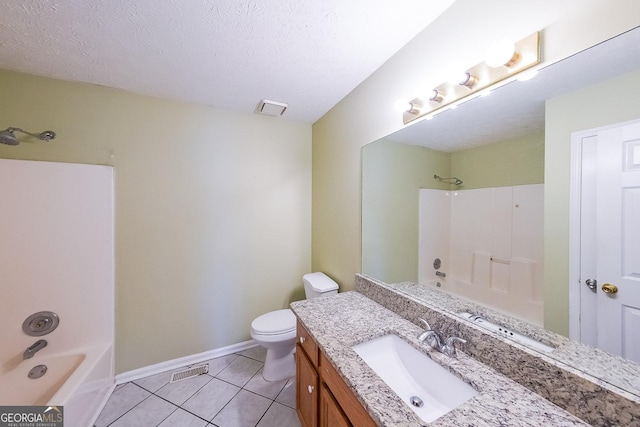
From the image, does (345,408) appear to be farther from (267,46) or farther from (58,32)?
(58,32)

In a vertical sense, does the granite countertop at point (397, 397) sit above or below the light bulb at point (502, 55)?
below

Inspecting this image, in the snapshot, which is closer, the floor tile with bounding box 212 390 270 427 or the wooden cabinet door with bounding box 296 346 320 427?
the wooden cabinet door with bounding box 296 346 320 427

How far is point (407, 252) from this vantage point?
1495 millimetres

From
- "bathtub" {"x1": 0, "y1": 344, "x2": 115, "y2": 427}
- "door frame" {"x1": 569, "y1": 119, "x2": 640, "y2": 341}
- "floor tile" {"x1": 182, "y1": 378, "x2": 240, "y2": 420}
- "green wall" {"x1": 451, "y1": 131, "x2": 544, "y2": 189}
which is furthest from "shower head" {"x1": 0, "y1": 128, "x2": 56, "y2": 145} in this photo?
"door frame" {"x1": 569, "y1": 119, "x2": 640, "y2": 341}

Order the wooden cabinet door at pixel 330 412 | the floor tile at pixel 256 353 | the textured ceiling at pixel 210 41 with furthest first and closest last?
the floor tile at pixel 256 353 < the textured ceiling at pixel 210 41 < the wooden cabinet door at pixel 330 412

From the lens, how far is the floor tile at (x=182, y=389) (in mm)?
1695

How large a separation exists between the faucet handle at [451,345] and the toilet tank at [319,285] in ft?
3.50

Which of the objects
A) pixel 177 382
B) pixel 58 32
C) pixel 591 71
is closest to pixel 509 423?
pixel 591 71

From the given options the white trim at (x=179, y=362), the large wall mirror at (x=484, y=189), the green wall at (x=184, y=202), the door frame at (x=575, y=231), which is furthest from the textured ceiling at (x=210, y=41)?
the white trim at (x=179, y=362)

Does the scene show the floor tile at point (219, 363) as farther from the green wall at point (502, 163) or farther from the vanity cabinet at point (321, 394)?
the green wall at point (502, 163)

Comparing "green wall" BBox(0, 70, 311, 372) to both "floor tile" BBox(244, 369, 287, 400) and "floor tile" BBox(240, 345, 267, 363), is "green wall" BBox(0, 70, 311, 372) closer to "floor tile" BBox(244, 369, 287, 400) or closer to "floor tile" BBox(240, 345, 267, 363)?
"floor tile" BBox(240, 345, 267, 363)

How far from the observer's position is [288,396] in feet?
5.60

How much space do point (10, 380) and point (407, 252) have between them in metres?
2.71

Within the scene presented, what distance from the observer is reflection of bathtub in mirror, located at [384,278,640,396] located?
650 mm
